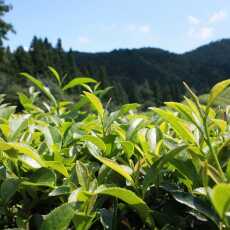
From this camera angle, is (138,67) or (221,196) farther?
(138,67)

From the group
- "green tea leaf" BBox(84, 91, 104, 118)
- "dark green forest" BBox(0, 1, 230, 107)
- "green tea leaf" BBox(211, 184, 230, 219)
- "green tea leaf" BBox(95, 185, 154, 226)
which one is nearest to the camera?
"green tea leaf" BBox(211, 184, 230, 219)

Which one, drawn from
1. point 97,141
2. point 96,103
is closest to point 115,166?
point 97,141

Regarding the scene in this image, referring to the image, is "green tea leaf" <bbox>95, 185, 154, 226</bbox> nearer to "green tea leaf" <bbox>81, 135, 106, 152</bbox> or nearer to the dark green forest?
"green tea leaf" <bbox>81, 135, 106, 152</bbox>

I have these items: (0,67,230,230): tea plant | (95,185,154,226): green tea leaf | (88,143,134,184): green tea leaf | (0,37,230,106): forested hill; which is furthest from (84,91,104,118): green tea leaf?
(0,37,230,106): forested hill

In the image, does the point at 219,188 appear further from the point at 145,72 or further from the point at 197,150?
the point at 145,72

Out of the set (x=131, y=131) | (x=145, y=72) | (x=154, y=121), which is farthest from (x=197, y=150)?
(x=145, y=72)

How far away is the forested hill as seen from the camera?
5188 centimetres

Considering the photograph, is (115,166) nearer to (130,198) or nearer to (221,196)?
(130,198)

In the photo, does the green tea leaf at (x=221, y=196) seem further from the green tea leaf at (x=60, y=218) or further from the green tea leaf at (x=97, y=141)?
the green tea leaf at (x=97, y=141)

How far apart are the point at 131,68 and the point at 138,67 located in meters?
2.46

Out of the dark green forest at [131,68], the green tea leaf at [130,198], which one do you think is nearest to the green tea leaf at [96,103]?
the green tea leaf at [130,198]

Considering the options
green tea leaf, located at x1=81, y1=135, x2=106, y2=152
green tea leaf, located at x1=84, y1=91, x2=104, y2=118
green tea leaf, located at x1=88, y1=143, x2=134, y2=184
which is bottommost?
green tea leaf, located at x1=88, y1=143, x2=134, y2=184

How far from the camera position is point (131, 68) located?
101m

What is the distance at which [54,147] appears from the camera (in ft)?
2.89
